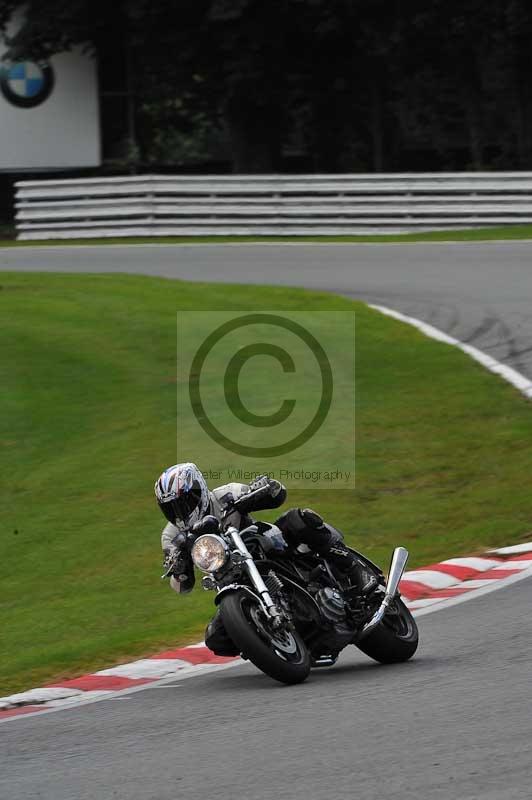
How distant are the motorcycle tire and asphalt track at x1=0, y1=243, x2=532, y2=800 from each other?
9cm

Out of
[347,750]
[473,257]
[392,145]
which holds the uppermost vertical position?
[392,145]

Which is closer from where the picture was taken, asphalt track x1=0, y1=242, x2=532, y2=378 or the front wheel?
the front wheel

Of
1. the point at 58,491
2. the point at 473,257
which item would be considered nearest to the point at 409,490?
the point at 58,491

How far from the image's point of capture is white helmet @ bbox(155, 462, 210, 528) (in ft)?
23.1

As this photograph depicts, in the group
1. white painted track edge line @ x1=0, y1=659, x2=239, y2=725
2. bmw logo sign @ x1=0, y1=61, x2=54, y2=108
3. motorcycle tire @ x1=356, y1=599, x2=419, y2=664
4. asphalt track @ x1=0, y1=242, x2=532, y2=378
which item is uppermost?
bmw logo sign @ x1=0, y1=61, x2=54, y2=108

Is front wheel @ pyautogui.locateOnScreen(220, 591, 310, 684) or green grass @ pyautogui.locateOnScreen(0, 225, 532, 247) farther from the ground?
green grass @ pyautogui.locateOnScreen(0, 225, 532, 247)

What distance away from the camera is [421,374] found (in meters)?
14.4

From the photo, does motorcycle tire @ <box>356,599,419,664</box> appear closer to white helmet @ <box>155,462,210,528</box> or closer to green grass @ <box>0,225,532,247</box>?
white helmet @ <box>155,462,210,528</box>

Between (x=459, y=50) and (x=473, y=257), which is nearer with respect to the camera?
(x=473, y=257)

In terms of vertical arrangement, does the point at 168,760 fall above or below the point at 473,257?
below

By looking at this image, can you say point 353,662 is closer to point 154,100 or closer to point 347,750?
point 347,750

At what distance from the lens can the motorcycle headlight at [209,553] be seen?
6.85 metres

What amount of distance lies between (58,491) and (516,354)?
5193mm

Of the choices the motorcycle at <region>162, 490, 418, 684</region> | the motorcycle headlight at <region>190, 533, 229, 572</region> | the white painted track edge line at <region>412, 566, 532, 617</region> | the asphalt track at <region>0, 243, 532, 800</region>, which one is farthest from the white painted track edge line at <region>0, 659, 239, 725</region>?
the white painted track edge line at <region>412, 566, 532, 617</region>
